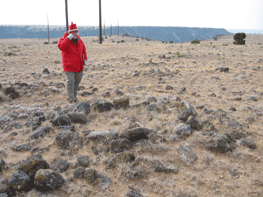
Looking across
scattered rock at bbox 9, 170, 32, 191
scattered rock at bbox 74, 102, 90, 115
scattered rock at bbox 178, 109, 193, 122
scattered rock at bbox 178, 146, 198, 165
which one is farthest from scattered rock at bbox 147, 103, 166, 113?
scattered rock at bbox 9, 170, 32, 191

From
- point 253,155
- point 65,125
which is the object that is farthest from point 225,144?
point 65,125

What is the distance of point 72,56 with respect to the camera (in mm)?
4766

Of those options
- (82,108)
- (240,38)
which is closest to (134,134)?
(82,108)

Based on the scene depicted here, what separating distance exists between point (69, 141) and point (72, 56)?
2548mm

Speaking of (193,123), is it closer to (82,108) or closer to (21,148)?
(82,108)

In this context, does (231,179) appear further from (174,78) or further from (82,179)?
(174,78)

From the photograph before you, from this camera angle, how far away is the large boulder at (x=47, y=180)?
204 centimetres

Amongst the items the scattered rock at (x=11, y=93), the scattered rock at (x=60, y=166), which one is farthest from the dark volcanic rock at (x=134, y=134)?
the scattered rock at (x=11, y=93)

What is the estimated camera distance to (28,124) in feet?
12.1

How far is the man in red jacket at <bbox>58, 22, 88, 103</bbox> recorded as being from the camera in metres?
4.46

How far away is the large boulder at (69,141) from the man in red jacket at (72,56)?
2192 millimetres

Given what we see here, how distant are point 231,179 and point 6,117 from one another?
4229mm

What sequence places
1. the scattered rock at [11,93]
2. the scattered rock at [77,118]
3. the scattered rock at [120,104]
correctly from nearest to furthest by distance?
1. the scattered rock at [77,118]
2. the scattered rock at [120,104]
3. the scattered rock at [11,93]

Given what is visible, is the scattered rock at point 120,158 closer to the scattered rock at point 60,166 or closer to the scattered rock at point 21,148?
the scattered rock at point 60,166
